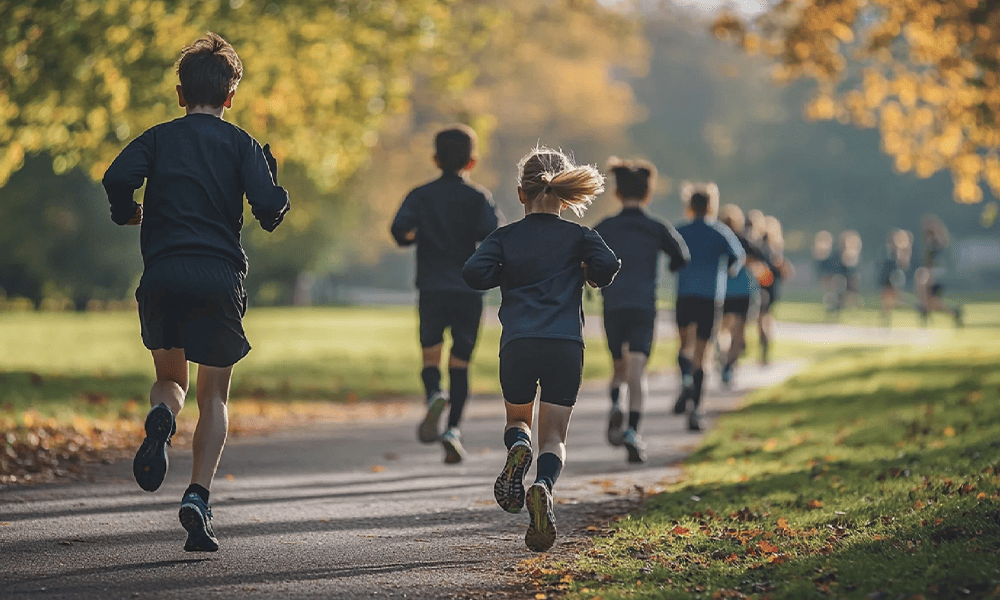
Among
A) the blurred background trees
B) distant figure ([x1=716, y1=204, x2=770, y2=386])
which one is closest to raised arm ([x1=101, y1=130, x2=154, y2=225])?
the blurred background trees

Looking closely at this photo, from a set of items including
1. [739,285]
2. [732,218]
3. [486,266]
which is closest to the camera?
[486,266]

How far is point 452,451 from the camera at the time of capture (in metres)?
8.37

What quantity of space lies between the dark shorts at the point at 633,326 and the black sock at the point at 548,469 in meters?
3.40

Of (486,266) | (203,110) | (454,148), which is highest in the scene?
(454,148)

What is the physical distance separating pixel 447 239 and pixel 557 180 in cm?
269

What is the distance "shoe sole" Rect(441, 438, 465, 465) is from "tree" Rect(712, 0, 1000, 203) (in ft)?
27.4

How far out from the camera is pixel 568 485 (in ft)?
25.4

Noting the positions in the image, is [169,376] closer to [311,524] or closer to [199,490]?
[199,490]

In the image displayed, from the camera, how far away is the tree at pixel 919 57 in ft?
47.0

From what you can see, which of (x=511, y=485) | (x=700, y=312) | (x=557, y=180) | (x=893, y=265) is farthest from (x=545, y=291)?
(x=893, y=265)

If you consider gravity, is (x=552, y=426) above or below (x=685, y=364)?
above

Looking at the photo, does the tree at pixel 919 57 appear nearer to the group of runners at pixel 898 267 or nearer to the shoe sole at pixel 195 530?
the group of runners at pixel 898 267

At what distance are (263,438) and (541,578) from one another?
6135 mm

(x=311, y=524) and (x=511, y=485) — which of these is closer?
(x=511, y=485)
